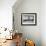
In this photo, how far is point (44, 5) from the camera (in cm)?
472

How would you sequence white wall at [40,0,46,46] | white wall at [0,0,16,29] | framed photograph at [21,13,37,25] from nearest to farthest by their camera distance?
white wall at [0,0,16,29]
white wall at [40,0,46,46]
framed photograph at [21,13,37,25]

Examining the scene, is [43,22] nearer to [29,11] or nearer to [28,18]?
[28,18]

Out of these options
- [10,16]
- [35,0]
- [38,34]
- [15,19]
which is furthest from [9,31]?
[35,0]

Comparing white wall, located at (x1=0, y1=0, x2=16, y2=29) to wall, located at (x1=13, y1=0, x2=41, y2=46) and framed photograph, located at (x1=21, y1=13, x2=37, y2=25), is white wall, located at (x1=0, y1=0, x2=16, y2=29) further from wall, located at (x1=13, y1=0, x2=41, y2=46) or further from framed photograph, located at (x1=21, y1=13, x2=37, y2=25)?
framed photograph, located at (x1=21, y1=13, x2=37, y2=25)

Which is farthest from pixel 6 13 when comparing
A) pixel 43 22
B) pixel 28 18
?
pixel 43 22

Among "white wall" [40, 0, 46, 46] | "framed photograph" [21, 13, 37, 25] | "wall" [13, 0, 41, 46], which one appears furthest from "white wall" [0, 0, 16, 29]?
"white wall" [40, 0, 46, 46]

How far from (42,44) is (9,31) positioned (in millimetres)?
1783

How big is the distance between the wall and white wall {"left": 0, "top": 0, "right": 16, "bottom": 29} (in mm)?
814

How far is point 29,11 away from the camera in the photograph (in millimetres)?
5145

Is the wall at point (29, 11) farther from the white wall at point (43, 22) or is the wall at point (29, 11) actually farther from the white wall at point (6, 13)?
the white wall at point (6, 13)

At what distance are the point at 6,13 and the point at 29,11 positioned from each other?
4.05 feet

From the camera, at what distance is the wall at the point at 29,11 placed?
5.14 m

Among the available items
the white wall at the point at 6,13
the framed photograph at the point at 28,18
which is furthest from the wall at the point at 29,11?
the white wall at the point at 6,13

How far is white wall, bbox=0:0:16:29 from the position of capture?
14.0 feet
